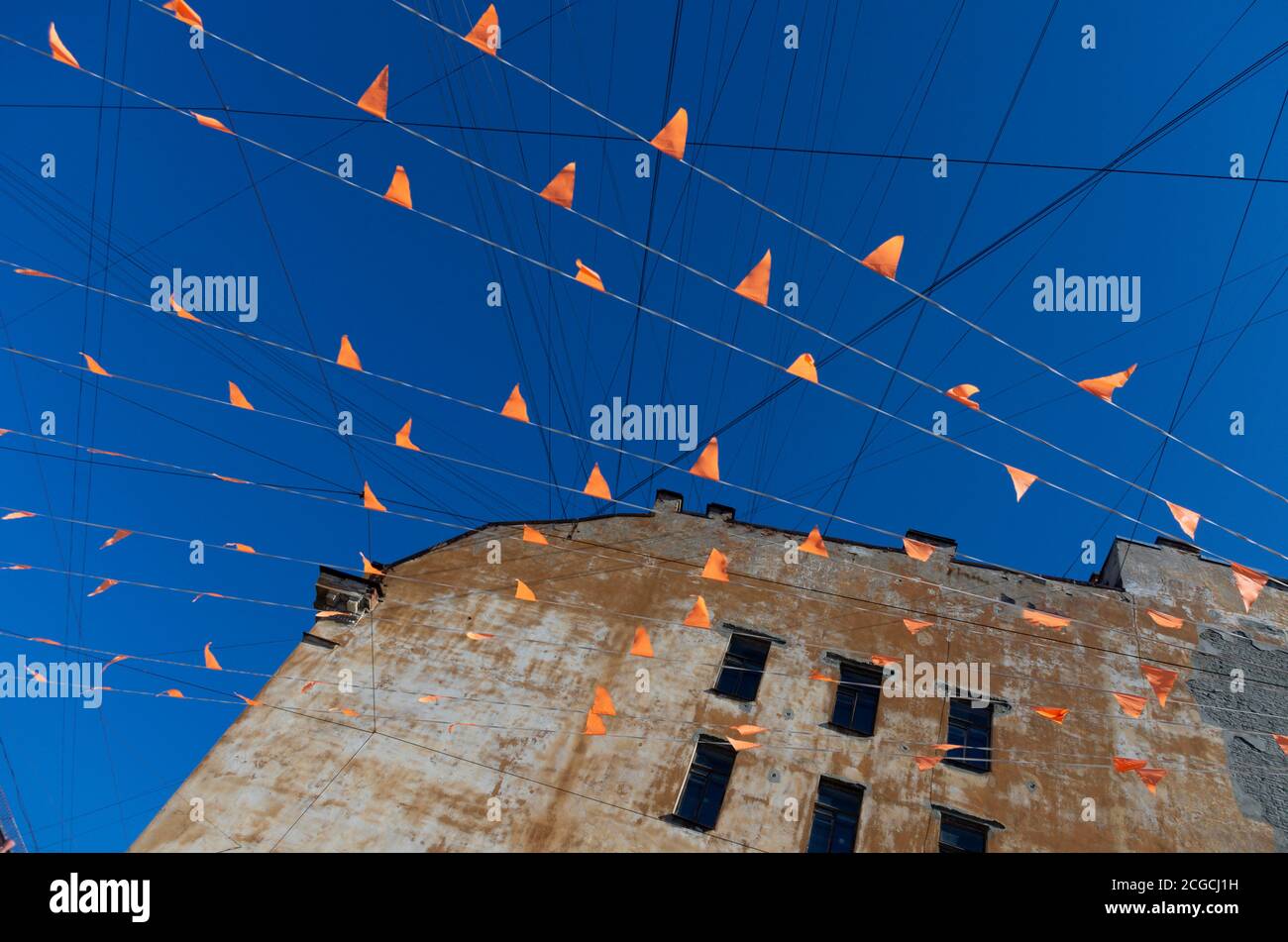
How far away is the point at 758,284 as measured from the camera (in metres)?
8.98

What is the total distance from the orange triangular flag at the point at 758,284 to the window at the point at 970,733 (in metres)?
9.86

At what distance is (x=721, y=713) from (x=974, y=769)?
4474 millimetres

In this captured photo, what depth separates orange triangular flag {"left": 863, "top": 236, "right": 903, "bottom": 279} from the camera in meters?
8.48

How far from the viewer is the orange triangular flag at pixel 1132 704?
1515 cm

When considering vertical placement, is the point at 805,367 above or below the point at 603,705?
above

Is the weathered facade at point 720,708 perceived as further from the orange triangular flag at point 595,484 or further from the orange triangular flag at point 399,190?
the orange triangular flag at point 399,190

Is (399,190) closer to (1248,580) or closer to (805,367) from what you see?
(805,367)

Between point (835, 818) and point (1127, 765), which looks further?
point (1127, 765)

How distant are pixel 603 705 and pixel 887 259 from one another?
10138 millimetres

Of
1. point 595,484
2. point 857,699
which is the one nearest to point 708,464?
point 595,484
